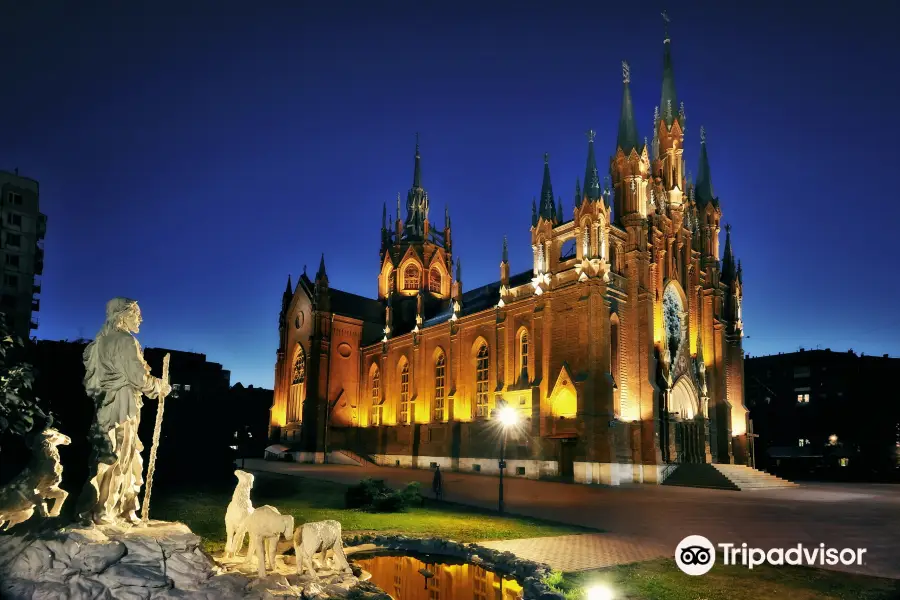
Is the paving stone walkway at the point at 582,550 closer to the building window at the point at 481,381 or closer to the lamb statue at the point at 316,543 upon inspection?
the lamb statue at the point at 316,543

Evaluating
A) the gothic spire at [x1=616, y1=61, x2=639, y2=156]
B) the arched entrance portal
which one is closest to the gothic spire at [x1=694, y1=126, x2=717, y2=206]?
the gothic spire at [x1=616, y1=61, x2=639, y2=156]

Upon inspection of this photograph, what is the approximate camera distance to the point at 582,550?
1452cm

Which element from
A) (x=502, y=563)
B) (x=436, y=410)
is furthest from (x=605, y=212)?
(x=502, y=563)

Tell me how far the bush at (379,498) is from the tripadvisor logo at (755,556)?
373 inches

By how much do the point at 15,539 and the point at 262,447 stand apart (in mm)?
65323

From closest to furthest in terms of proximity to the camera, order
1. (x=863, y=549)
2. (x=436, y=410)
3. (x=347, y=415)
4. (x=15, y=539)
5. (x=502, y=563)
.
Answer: (x=15, y=539) → (x=502, y=563) → (x=863, y=549) → (x=436, y=410) → (x=347, y=415)

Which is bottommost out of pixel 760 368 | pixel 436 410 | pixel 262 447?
pixel 262 447

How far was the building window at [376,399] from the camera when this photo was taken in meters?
60.4

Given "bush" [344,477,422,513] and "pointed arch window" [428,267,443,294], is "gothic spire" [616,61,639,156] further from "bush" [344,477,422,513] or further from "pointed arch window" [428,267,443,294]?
"bush" [344,477,422,513]

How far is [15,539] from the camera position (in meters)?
7.99

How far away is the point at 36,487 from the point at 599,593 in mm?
8538

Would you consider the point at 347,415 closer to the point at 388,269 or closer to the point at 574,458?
the point at 388,269

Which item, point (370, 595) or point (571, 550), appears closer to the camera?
point (370, 595)

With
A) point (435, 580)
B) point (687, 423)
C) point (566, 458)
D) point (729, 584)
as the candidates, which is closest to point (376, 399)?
point (566, 458)
